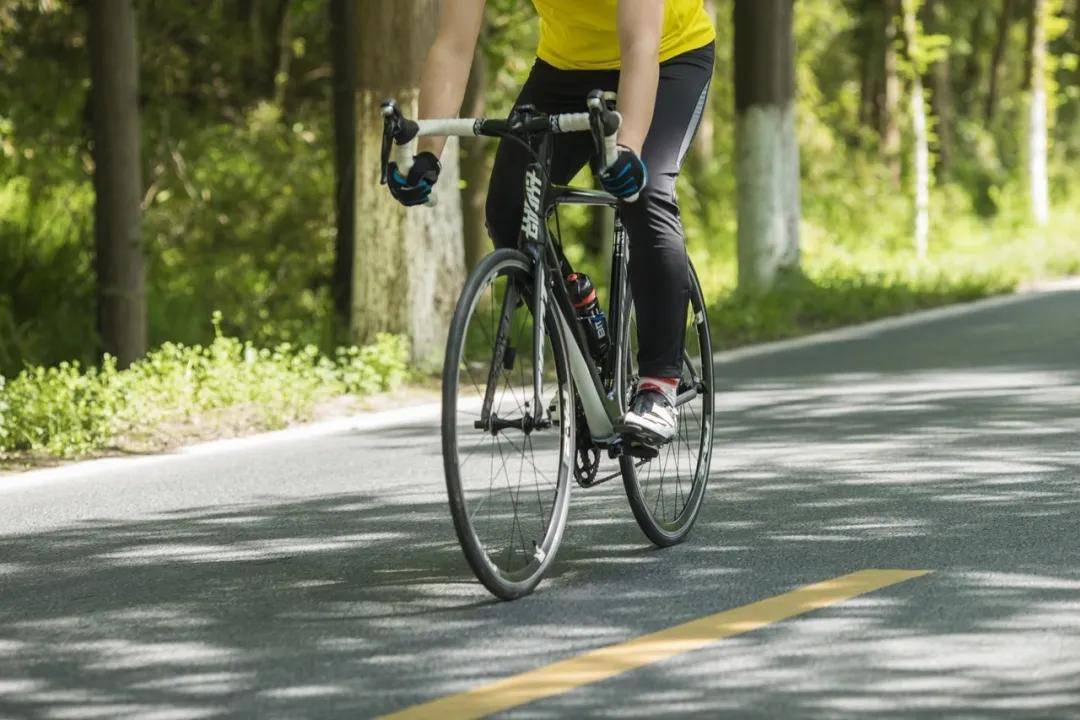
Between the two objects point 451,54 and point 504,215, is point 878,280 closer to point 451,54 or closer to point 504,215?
point 451,54

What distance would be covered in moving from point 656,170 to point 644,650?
1569 mm

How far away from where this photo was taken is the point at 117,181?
12.1 m

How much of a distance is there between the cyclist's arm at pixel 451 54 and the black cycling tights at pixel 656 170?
19 centimetres

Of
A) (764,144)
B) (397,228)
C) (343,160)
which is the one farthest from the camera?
(764,144)

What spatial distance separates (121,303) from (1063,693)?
352 inches

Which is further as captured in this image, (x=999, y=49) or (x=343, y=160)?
(x=999, y=49)

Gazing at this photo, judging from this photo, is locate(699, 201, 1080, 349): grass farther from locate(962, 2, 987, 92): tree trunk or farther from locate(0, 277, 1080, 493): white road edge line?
locate(962, 2, 987, 92): tree trunk

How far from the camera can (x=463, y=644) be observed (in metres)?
4.87

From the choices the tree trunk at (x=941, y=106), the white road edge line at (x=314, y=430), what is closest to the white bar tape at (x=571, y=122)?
the white road edge line at (x=314, y=430)

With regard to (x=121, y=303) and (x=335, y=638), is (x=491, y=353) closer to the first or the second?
(x=335, y=638)

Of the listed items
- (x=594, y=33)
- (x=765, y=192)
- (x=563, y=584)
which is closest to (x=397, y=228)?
(x=765, y=192)

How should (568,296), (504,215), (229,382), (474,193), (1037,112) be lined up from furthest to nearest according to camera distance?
(1037,112)
(474,193)
(229,382)
(568,296)
(504,215)

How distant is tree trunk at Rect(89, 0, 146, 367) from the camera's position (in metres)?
11.8

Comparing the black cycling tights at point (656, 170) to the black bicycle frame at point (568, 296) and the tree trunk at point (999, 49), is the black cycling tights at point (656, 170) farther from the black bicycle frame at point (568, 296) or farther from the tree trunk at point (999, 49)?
the tree trunk at point (999, 49)
